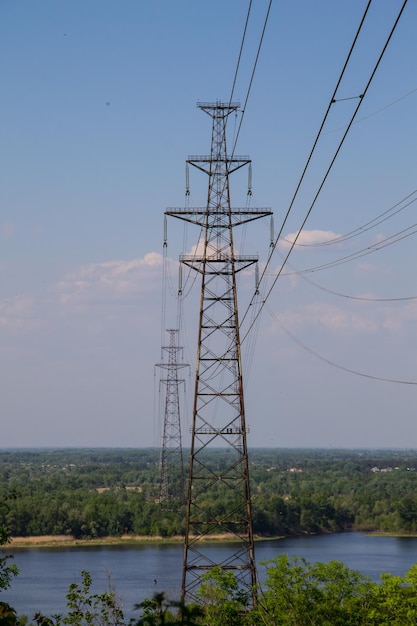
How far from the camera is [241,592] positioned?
61.3ft

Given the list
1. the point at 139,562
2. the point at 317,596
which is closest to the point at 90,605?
the point at 317,596

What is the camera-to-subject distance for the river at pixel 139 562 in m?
37.2

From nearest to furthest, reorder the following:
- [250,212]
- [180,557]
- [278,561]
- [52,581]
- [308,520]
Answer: [250,212], [278,561], [52,581], [180,557], [308,520]

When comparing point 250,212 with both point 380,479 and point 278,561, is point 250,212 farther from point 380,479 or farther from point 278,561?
point 380,479

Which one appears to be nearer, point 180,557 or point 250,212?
point 250,212

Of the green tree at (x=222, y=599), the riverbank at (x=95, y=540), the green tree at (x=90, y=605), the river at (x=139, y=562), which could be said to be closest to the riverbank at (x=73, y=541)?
the riverbank at (x=95, y=540)

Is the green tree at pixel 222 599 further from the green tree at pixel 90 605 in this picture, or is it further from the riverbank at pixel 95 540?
the riverbank at pixel 95 540

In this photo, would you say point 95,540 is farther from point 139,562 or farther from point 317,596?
point 317,596

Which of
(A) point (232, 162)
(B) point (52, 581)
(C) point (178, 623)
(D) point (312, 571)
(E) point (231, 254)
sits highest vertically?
(A) point (232, 162)

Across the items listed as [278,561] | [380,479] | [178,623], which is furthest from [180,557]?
[380,479]

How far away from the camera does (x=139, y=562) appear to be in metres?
50.5

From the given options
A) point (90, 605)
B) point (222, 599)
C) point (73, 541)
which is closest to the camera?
point (90, 605)

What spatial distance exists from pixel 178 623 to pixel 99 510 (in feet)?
218

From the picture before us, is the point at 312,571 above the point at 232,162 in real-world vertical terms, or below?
below
